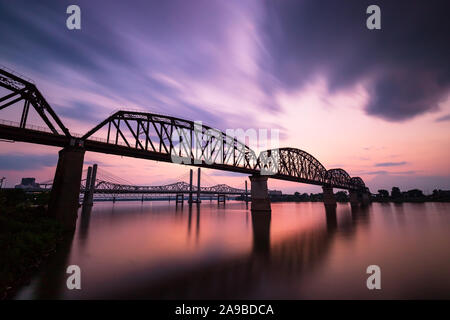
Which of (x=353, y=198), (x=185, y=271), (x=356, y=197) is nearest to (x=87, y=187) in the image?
(x=185, y=271)

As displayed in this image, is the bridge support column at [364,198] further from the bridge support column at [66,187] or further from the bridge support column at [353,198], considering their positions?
the bridge support column at [66,187]

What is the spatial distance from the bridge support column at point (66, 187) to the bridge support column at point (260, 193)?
168 feet

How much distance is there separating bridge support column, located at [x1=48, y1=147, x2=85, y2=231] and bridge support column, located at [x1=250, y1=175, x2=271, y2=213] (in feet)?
168

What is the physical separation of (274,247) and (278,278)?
9347 millimetres

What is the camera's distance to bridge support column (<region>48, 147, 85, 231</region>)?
2617 centimetres

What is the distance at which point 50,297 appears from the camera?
32.3 ft

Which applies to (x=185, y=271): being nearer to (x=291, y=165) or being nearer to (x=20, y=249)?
(x=20, y=249)

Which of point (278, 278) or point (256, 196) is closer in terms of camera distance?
point (278, 278)

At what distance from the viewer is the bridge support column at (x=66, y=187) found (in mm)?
26172

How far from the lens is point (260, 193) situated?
227ft

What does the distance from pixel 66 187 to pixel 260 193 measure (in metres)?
55.0
